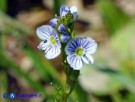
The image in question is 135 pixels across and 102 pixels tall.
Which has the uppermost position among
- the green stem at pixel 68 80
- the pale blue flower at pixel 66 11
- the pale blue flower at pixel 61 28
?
the pale blue flower at pixel 66 11

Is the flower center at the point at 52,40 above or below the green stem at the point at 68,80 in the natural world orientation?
above

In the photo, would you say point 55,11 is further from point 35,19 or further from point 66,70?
point 35,19

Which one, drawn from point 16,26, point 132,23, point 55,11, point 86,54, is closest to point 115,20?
point 132,23

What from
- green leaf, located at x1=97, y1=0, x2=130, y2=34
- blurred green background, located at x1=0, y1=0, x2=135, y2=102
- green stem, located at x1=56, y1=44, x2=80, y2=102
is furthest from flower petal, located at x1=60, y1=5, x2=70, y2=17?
green leaf, located at x1=97, y1=0, x2=130, y2=34

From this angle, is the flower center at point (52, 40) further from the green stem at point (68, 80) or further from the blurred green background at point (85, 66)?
the blurred green background at point (85, 66)

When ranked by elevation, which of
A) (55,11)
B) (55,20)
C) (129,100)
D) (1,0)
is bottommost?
(129,100)

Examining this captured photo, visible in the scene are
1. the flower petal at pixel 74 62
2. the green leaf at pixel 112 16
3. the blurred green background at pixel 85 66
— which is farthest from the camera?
the green leaf at pixel 112 16

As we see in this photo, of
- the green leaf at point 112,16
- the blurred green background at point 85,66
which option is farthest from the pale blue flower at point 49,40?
the green leaf at point 112,16
